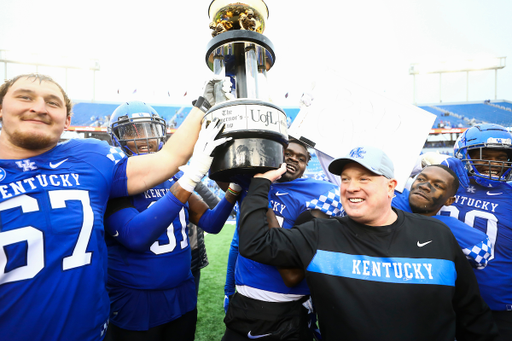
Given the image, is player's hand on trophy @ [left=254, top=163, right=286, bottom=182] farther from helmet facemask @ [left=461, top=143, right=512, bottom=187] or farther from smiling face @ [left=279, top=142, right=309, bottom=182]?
helmet facemask @ [left=461, top=143, right=512, bottom=187]

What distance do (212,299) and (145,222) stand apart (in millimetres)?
3012

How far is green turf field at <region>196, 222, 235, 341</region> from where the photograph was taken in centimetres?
308

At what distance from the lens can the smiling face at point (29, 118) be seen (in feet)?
3.92

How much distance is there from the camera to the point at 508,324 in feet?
6.09

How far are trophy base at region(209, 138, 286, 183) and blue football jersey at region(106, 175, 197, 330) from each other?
0.72 meters

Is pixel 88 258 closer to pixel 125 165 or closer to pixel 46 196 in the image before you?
pixel 46 196

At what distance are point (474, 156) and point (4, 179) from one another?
311 centimetres

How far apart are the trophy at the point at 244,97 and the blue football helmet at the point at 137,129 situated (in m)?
0.69

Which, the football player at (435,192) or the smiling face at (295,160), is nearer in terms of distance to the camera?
the football player at (435,192)

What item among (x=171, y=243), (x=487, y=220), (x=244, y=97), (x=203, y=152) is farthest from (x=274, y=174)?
(x=487, y=220)

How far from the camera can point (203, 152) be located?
124 cm

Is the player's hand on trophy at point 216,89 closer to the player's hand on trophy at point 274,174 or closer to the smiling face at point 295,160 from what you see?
the player's hand on trophy at point 274,174

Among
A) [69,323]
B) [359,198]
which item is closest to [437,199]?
[359,198]

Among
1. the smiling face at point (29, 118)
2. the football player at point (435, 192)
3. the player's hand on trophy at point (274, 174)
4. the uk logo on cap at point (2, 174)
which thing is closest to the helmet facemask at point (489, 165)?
the football player at point (435, 192)
